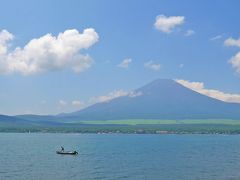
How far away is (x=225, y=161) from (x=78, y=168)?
32.0 meters

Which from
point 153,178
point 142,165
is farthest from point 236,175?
point 142,165

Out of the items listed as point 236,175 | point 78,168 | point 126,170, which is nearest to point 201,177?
point 236,175

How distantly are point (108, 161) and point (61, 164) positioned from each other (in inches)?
423

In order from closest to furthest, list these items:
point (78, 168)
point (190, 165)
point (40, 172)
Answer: point (40, 172) < point (78, 168) < point (190, 165)

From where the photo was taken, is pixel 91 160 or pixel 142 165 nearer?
pixel 142 165

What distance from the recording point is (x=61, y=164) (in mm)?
85938

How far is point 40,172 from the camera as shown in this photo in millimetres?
72438

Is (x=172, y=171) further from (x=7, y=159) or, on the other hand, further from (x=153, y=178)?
(x=7, y=159)

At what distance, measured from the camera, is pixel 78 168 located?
3132 inches

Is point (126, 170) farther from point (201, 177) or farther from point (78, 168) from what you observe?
point (201, 177)

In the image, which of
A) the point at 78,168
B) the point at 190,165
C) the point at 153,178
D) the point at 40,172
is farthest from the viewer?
the point at 190,165

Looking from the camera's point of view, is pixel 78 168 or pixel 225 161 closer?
pixel 78 168

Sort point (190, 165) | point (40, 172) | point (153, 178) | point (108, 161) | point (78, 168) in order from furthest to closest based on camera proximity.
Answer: point (108, 161) < point (190, 165) < point (78, 168) < point (40, 172) < point (153, 178)

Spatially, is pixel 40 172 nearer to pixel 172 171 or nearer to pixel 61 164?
pixel 61 164
